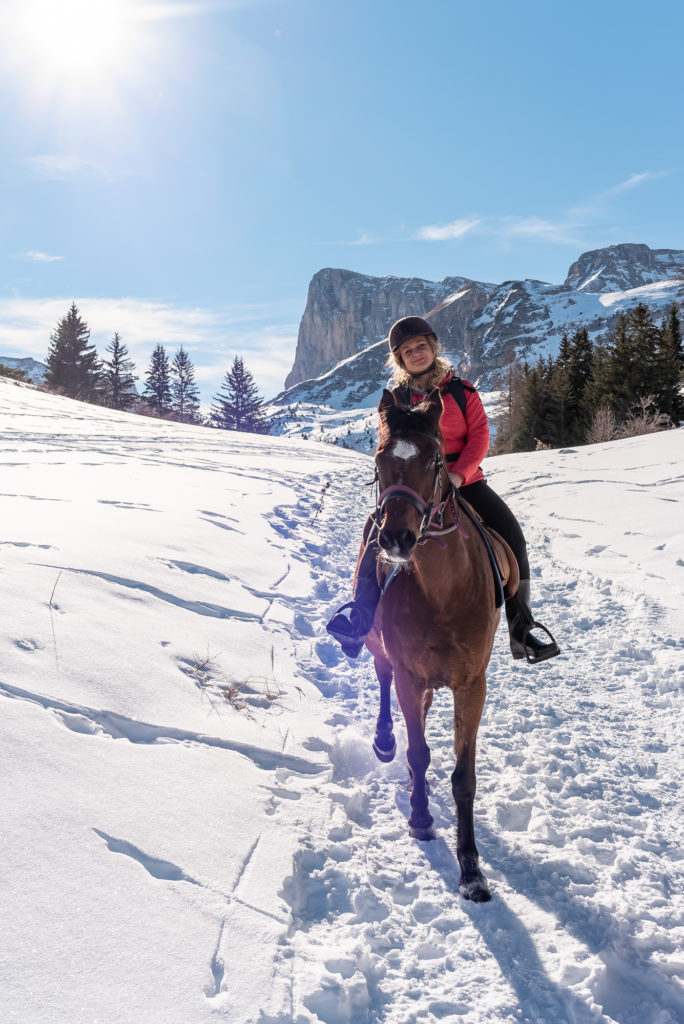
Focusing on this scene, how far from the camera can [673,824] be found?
322 cm

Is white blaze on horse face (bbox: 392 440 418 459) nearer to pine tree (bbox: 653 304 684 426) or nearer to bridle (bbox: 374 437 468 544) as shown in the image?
bridle (bbox: 374 437 468 544)

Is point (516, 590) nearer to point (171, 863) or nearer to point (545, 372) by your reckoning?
point (171, 863)

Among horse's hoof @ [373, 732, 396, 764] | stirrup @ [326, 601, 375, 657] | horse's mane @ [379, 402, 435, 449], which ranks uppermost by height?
horse's mane @ [379, 402, 435, 449]

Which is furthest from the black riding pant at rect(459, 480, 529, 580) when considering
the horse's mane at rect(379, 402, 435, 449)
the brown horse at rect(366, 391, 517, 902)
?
the horse's mane at rect(379, 402, 435, 449)

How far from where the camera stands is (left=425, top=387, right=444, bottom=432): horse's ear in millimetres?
2809

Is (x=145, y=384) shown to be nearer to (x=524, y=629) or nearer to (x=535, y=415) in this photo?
(x=535, y=415)

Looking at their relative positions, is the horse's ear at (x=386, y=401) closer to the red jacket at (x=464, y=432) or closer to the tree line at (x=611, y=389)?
the red jacket at (x=464, y=432)

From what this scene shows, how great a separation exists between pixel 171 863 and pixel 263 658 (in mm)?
2476

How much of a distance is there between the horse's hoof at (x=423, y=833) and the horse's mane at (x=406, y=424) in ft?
7.69

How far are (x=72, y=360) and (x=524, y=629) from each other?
171ft

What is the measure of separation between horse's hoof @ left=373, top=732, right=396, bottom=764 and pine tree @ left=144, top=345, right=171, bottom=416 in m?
56.6

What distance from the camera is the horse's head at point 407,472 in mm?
2439

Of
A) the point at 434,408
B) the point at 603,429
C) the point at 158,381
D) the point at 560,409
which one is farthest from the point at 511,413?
the point at 434,408

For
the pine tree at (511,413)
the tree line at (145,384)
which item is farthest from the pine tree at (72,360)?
the pine tree at (511,413)
